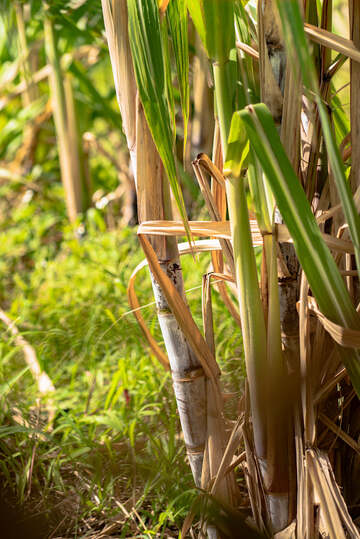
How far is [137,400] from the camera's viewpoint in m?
0.88

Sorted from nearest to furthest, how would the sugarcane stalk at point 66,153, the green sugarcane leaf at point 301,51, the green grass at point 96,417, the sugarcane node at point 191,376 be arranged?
the green sugarcane leaf at point 301,51 < the sugarcane node at point 191,376 < the green grass at point 96,417 < the sugarcane stalk at point 66,153

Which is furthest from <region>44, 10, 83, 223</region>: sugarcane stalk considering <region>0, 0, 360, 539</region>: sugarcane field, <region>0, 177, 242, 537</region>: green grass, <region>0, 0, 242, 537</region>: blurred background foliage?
<region>0, 0, 360, 539</region>: sugarcane field

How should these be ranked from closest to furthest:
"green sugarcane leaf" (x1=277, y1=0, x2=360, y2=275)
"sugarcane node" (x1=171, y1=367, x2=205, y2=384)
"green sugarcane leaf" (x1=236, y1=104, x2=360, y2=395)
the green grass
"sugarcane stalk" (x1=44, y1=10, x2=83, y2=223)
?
1. "green sugarcane leaf" (x1=277, y1=0, x2=360, y2=275)
2. "green sugarcane leaf" (x1=236, y1=104, x2=360, y2=395)
3. "sugarcane node" (x1=171, y1=367, x2=205, y2=384)
4. the green grass
5. "sugarcane stalk" (x1=44, y1=10, x2=83, y2=223)

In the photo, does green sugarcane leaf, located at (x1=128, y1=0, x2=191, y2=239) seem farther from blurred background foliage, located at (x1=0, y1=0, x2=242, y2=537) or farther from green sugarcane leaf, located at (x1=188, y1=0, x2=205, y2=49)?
blurred background foliage, located at (x1=0, y1=0, x2=242, y2=537)

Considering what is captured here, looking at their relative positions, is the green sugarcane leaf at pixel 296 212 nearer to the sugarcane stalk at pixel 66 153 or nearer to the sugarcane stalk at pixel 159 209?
the sugarcane stalk at pixel 159 209

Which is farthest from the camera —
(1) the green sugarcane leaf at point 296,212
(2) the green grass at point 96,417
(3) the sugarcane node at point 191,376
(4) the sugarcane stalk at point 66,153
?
(4) the sugarcane stalk at point 66,153

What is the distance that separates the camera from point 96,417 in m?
0.78

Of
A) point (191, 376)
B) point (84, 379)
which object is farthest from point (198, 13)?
point (84, 379)

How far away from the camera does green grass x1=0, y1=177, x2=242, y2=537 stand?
0.64 meters

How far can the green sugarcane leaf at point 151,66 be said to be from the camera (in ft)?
1.23

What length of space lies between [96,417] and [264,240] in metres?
0.47

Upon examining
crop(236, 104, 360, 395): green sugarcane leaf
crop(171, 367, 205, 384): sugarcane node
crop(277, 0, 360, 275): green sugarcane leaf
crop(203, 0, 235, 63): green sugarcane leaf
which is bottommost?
crop(171, 367, 205, 384): sugarcane node

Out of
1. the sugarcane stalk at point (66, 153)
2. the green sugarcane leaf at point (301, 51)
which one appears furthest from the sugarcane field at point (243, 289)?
the sugarcane stalk at point (66, 153)

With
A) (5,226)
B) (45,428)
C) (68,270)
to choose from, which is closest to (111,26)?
(45,428)
